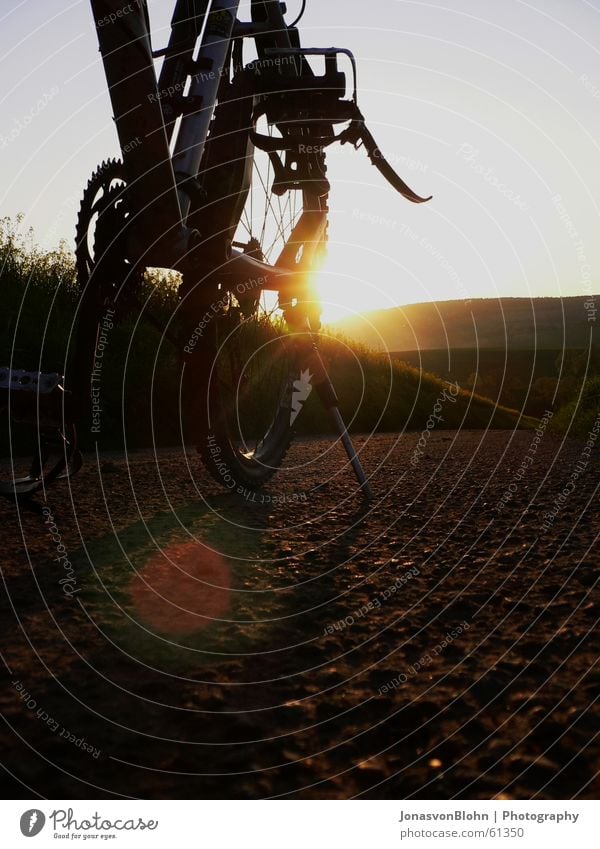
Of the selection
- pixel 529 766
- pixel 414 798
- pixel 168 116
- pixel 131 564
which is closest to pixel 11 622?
pixel 131 564

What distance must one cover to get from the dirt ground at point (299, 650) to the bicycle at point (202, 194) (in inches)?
24.2

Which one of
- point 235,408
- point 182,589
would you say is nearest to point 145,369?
point 235,408

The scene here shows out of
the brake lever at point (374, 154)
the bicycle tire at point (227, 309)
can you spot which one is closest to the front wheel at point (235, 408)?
the bicycle tire at point (227, 309)

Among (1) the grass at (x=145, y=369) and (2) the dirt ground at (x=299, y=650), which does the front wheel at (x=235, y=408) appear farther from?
(1) the grass at (x=145, y=369)

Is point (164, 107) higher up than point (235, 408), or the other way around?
point (164, 107)

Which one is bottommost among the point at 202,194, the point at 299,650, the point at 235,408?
the point at 299,650

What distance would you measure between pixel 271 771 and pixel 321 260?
4.14 meters

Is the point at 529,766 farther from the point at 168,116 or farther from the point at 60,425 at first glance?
the point at 168,116

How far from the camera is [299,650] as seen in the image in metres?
2.27

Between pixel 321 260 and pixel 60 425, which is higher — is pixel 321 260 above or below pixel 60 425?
above

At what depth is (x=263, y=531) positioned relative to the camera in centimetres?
385

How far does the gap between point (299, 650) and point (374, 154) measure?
3515mm

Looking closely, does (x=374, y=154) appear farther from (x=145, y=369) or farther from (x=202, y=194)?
(x=145, y=369)

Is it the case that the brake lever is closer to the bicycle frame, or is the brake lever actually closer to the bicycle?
the bicycle
